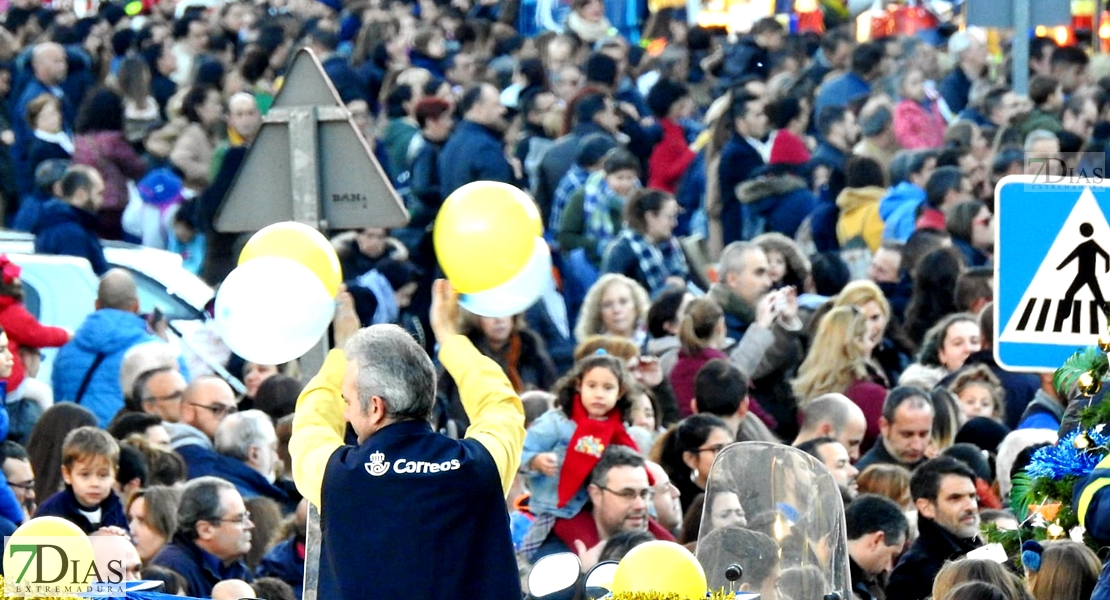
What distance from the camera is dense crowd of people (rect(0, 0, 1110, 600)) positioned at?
8.17m

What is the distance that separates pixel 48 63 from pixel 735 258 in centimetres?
831

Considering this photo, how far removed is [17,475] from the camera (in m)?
8.50

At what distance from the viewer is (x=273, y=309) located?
6156mm

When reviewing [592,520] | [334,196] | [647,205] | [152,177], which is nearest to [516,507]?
[592,520]

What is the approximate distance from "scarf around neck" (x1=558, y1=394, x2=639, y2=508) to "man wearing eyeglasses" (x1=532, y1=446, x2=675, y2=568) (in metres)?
0.07

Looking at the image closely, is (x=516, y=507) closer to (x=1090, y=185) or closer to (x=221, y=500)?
(x=221, y=500)

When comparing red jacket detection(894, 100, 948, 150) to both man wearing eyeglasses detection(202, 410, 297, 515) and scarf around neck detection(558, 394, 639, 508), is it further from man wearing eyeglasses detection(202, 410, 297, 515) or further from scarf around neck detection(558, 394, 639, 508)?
man wearing eyeglasses detection(202, 410, 297, 515)

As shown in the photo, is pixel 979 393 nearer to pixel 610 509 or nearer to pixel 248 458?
pixel 610 509

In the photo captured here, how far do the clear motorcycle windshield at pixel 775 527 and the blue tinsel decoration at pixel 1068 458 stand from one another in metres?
0.70

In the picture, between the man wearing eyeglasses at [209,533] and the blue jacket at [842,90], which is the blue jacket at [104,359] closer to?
the man wearing eyeglasses at [209,533]

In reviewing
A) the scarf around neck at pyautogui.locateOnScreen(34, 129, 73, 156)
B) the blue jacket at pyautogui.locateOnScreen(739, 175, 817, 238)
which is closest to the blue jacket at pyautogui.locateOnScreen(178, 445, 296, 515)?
the blue jacket at pyautogui.locateOnScreen(739, 175, 817, 238)

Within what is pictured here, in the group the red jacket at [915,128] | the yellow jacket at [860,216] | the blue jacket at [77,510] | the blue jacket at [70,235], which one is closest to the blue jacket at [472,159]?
the yellow jacket at [860,216]

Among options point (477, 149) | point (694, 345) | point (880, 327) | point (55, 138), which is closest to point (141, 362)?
point (694, 345)

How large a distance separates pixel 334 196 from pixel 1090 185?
243 cm
